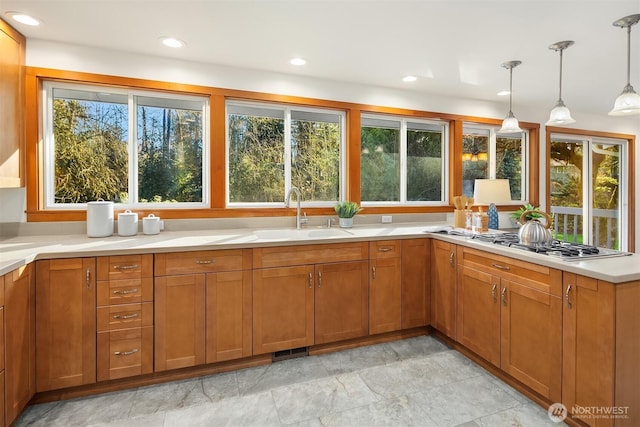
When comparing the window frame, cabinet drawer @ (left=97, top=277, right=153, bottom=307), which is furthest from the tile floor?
the window frame

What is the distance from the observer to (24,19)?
2.15 metres

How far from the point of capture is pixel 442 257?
8.98ft

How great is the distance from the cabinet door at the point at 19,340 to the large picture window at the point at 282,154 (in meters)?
1.59

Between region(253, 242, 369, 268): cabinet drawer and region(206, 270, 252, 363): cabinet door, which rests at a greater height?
region(253, 242, 369, 268): cabinet drawer

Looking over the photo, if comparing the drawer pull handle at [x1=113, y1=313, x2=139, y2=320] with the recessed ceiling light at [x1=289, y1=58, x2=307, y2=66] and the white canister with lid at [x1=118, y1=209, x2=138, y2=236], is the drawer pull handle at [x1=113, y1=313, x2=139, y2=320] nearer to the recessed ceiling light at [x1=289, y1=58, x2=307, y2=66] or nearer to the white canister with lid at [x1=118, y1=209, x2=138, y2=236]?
the white canister with lid at [x1=118, y1=209, x2=138, y2=236]

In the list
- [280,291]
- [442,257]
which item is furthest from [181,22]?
[442,257]

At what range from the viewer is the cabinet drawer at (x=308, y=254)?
237 cm

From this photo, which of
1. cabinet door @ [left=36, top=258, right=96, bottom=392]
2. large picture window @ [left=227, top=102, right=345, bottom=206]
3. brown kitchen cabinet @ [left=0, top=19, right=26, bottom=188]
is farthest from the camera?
large picture window @ [left=227, top=102, right=345, bottom=206]

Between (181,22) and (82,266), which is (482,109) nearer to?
(181,22)

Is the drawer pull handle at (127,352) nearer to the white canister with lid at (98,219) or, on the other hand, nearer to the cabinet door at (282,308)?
the cabinet door at (282,308)

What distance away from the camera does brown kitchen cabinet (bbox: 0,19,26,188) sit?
2.12m

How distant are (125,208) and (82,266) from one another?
850 mm

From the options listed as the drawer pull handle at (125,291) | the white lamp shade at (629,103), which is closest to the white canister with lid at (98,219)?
the drawer pull handle at (125,291)

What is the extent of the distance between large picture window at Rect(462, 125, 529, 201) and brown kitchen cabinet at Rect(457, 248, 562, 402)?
186 centimetres
